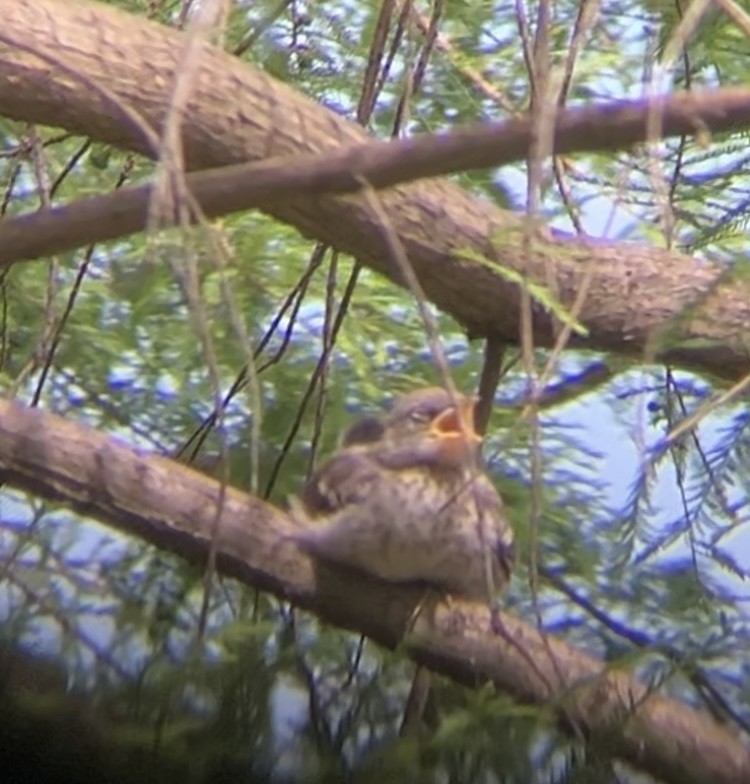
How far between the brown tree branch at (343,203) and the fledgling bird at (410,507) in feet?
0.48

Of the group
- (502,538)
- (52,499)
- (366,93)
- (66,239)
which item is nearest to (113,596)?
(52,499)

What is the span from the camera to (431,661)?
141 centimetres

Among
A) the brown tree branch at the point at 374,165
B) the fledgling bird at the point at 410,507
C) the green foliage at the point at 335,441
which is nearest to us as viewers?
the brown tree branch at the point at 374,165

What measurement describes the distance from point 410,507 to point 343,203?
1.18 feet

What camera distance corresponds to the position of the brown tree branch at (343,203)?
1.27 metres

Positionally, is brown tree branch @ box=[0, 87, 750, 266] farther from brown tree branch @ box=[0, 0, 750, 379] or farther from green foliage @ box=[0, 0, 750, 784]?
brown tree branch @ box=[0, 0, 750, 379]

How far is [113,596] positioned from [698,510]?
22.3 inches

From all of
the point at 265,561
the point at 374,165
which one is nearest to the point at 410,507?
the point at 265,561

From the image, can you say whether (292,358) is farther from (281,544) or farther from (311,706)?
Result: (311,706)

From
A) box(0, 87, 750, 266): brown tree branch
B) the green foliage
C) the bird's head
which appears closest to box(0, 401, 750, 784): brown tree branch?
the green foliage

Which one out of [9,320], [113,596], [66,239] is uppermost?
[66,239]

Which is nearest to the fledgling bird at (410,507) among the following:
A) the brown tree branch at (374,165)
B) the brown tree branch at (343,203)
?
the brown tree branch at (343,203)

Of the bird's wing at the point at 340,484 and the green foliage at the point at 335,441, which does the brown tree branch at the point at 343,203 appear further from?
the bird's wing at the point at 340,484

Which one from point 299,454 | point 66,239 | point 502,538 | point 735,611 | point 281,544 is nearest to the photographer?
point 66,239
